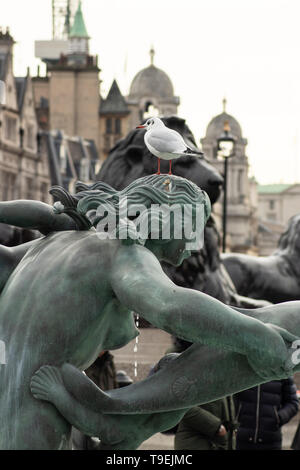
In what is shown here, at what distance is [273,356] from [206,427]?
3856mm

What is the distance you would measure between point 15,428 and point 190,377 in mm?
588

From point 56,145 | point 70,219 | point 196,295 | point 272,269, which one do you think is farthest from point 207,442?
point 56,145

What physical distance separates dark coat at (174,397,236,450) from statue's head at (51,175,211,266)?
3377 millimetres

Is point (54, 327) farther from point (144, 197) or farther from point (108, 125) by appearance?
point (108, 125)

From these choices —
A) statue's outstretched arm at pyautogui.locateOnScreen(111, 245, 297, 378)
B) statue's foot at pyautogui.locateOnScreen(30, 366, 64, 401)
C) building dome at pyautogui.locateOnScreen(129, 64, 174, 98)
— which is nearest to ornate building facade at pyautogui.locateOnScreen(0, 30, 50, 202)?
building dome at pyautogui.locateOnScreen(129, 64, 174, 98)

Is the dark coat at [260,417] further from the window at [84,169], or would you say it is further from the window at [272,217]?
the window at [272,217]

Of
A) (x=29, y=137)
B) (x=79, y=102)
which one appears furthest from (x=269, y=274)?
(x=79, y=102)

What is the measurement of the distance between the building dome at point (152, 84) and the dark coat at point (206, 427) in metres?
119

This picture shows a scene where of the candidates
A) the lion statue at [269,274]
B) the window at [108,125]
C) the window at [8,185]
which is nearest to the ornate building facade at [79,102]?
the window at [108,125]

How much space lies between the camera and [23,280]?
3.85 metres

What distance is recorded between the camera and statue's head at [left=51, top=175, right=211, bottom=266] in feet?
12.2

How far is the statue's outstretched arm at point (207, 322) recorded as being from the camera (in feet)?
11.1

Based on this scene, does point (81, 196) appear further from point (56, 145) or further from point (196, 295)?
point (56, 145)

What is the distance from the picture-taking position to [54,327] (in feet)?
12.0
